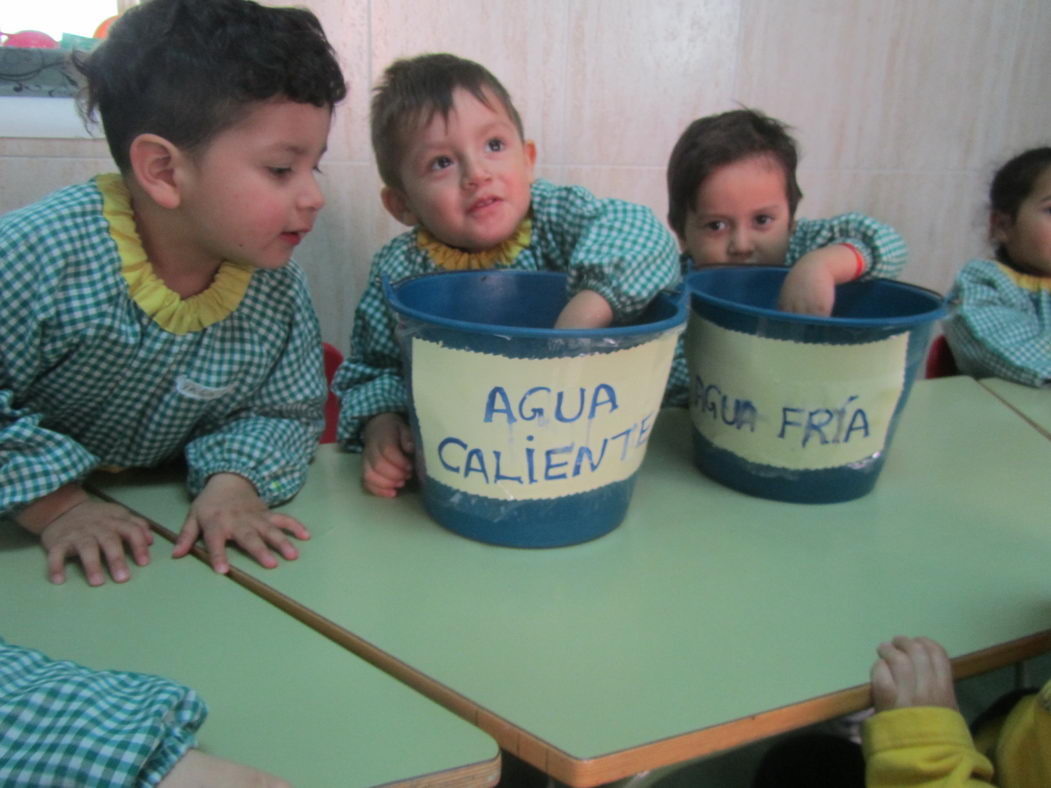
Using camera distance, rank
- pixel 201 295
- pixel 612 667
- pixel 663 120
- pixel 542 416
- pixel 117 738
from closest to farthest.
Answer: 1. pixel 117 738
2. pixel 612 667
3. pixel 542 416
4. pixel 201 295
5. pixel 663 120

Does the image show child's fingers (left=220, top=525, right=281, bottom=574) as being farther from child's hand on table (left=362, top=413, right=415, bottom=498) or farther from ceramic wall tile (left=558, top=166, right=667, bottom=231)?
ceramic wall tile (left=558, top=166, right=667, bottom=231)

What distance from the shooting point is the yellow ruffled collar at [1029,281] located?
4.77 feet

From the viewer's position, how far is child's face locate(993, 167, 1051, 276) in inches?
57.6

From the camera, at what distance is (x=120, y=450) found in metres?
0.88

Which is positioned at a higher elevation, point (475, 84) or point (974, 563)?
point (475, 84)

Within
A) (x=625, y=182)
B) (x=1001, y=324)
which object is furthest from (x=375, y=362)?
(x=1001, y=324)

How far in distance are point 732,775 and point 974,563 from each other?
1.79 feet

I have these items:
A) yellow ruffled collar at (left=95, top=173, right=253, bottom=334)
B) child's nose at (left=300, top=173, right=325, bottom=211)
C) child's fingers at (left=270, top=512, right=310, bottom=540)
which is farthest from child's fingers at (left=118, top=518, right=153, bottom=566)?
child's nose at (left=300, top=173, right=325, bottom=211)

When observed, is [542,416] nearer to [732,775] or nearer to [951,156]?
[732,775]

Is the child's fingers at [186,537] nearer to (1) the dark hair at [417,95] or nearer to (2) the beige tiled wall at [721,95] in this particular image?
(1) the dark hair at [417,95]

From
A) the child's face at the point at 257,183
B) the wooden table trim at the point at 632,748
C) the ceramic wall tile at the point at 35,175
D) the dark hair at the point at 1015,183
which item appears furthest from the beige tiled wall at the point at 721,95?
the wooden table trim at the point at 632,748

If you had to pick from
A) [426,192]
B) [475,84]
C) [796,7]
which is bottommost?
[426,192]

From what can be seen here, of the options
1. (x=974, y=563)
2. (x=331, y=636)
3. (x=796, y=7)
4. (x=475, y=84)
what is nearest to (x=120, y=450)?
(x=331, y=636)

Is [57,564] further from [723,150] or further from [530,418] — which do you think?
[723,150]
